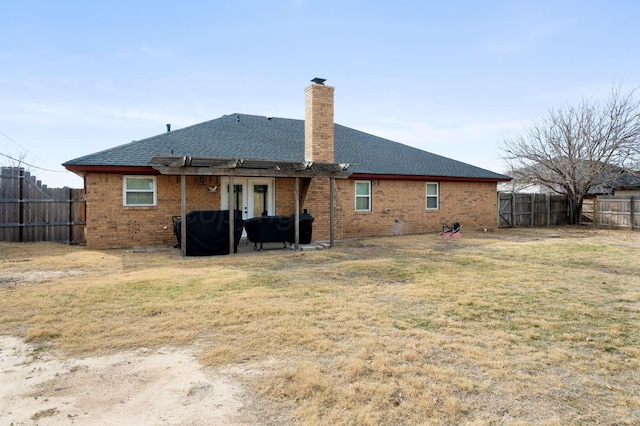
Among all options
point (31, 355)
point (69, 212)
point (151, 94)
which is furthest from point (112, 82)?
point (31, 355)

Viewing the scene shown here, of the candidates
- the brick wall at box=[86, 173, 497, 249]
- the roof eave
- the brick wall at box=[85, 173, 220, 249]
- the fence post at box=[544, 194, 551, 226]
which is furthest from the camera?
the fence post at box=[544, 194, 551, 226]

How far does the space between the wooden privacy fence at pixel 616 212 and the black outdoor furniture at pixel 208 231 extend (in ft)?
62.9

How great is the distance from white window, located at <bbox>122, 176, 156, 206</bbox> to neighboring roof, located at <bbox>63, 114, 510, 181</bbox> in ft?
1.97

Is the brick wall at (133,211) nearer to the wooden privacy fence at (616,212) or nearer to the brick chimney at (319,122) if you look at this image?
the brick chimney at (319,122)

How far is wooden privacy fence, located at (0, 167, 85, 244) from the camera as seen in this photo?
12586 millimetres

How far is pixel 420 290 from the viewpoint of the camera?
6.45 meters

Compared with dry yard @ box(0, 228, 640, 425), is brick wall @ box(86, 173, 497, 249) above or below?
above

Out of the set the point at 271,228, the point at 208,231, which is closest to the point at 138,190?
the point at 208,231

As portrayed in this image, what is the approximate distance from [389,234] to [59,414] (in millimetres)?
14034

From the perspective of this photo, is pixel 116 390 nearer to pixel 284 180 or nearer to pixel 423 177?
pixel 284 180

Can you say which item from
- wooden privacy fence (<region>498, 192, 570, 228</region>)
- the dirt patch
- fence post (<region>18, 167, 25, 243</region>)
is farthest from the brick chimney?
wooden privacy fence (<region>498, 192, 570, 228</region>)

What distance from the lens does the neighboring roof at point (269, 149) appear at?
1253 cm

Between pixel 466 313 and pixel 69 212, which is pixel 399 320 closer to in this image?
pixel 466 313

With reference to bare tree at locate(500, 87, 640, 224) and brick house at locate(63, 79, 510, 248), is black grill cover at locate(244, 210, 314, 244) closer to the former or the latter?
brick house at locate(63, 79, 510, 248)
